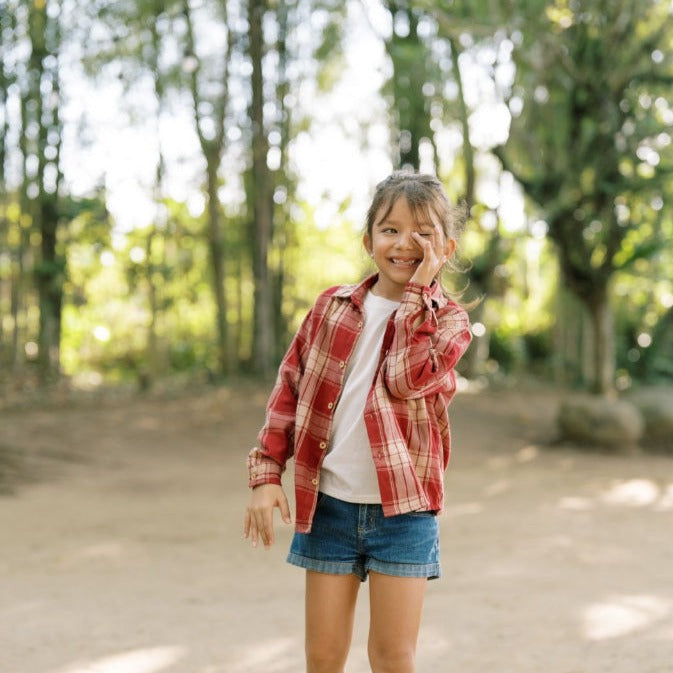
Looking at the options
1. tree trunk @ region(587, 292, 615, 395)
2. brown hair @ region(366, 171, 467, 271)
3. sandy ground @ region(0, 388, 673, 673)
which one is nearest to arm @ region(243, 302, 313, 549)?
brown hair @ region(366, 171, 467, 271)

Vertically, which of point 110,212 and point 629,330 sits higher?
point 110,212

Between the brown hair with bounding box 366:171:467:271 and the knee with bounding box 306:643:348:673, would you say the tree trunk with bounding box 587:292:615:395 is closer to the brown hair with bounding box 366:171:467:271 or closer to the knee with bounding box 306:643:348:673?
the brown hair with bounding box 366:171:467:271

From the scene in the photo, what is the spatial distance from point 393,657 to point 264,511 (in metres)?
0.45

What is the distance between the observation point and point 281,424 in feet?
7.41

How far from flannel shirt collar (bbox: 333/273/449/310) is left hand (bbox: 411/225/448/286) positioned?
0.07ft

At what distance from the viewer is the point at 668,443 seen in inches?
381

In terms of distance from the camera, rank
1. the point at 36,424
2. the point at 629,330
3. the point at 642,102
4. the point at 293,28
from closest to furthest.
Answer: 1. the point at 36,424
2. the point at 642,102
3. the point at 293,28
4. the point at 629,330

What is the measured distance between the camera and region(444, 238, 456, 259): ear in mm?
2303

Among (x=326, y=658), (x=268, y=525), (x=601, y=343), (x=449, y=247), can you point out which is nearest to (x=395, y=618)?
(x=326, y=658)

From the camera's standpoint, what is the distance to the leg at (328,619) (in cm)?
217

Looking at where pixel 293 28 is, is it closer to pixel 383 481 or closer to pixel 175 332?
pixel 175 332

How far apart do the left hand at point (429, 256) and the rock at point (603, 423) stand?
7705 millimetres

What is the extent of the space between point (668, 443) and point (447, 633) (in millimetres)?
6678

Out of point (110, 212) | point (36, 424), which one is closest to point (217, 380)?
point (110, 212)
